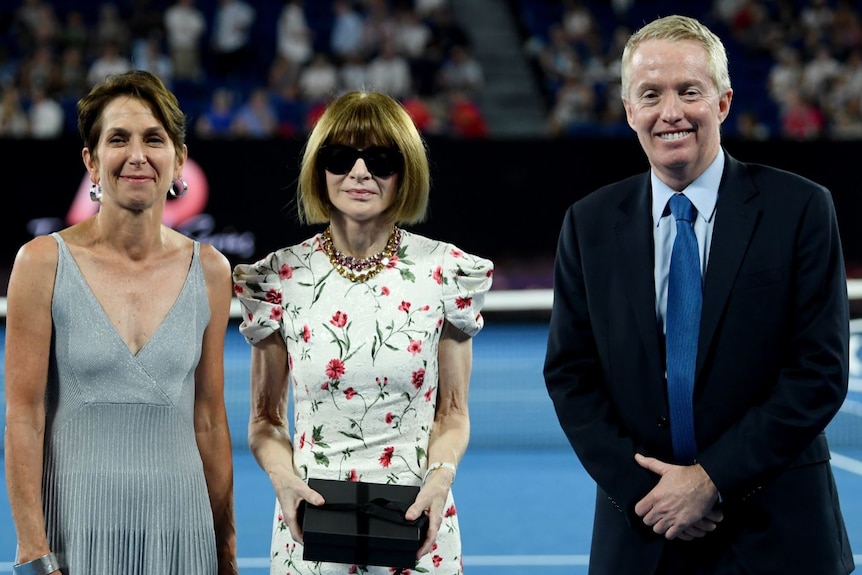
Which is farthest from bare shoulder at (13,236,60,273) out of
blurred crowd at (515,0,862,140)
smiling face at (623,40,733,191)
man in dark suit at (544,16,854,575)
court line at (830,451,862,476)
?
blurred crowd at (515,0,862,140)

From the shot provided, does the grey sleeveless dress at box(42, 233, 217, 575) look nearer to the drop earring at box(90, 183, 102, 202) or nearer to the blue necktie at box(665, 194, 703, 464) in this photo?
the drop earring at box(90, 183, 102, 202)

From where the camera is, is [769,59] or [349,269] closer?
[349,269]

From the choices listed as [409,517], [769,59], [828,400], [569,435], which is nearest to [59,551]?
[409,517]

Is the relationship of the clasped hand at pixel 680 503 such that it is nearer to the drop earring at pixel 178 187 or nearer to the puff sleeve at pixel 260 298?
the puff sleeve at pixel 260 298

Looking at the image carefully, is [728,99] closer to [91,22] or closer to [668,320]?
[668,320]

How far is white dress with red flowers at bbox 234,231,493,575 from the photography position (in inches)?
113

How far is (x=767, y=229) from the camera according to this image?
2.62 m

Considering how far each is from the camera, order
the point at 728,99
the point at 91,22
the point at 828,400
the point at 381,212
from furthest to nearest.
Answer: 1. the point at 91,22
2. the point at 381,212
3. the point at 728,99
4. the point at 828,400

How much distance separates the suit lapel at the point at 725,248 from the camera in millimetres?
2592

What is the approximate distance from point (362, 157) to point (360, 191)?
0.09 m

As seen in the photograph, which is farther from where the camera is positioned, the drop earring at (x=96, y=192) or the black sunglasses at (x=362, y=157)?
the black sunglasses at (x=362, y=157)

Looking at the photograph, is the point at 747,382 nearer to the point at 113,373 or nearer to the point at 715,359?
the point at 715,359

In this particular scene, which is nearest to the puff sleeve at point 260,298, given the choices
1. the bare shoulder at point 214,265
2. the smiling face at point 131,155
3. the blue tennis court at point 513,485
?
the bare shoulder at point 214,265

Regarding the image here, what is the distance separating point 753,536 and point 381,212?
1.21 meters
